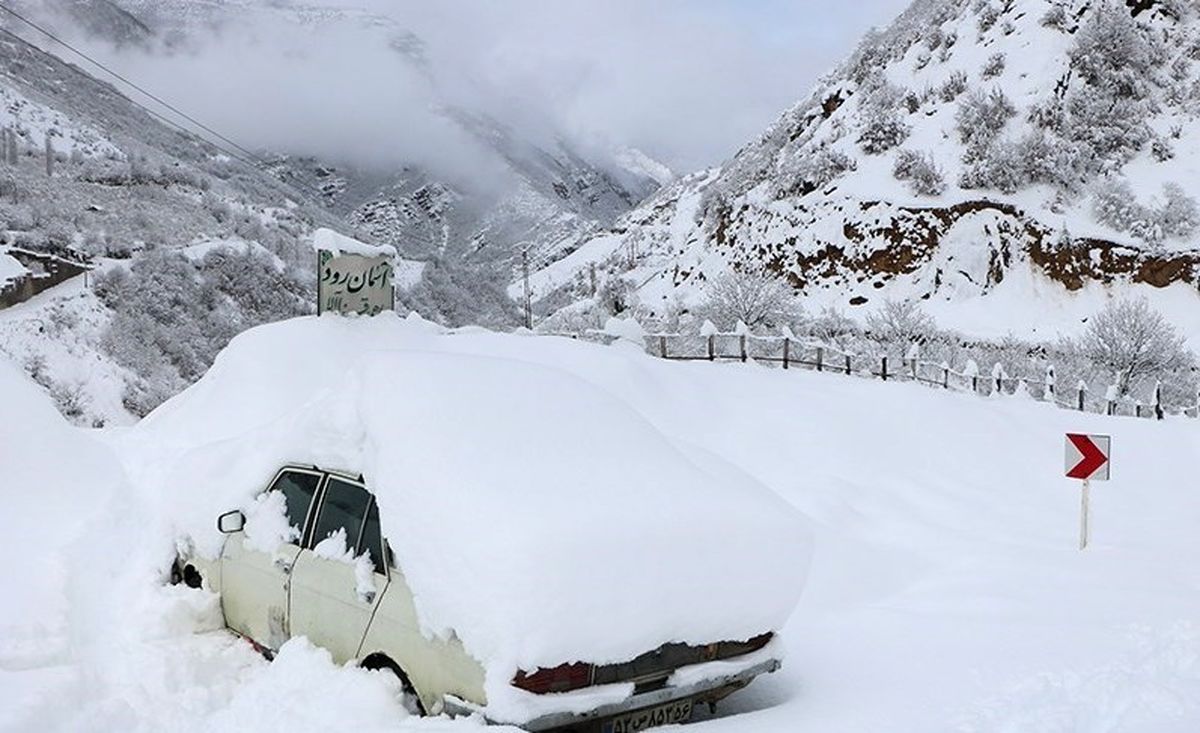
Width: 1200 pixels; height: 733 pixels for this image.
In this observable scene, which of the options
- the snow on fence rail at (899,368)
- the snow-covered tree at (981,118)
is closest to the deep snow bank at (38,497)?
the snow on fence rail at (899,368)

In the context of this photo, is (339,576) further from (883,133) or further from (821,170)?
(883,133)

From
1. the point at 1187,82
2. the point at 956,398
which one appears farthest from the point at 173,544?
the point at 1187,82

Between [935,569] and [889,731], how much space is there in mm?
4710

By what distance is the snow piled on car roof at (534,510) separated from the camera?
177 inches

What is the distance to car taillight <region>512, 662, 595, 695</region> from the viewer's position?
4398mm

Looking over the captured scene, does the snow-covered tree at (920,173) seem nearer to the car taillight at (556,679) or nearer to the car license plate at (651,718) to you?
the car license plate at (651,718)

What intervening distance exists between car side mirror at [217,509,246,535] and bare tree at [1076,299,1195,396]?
2756 cm

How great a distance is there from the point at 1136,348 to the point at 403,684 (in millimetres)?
28987

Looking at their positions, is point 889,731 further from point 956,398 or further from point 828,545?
point 956,398

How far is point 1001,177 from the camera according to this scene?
37.5 meters

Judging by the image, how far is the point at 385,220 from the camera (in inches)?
6826

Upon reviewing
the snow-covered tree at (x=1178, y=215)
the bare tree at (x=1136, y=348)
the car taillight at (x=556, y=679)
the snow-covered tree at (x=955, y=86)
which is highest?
the snow-covered tree at (x=955, y=86)

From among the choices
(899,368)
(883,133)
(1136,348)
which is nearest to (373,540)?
(899,368)

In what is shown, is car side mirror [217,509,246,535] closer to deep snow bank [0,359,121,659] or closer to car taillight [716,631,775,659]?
deep snow bank [0,359,121,659]
